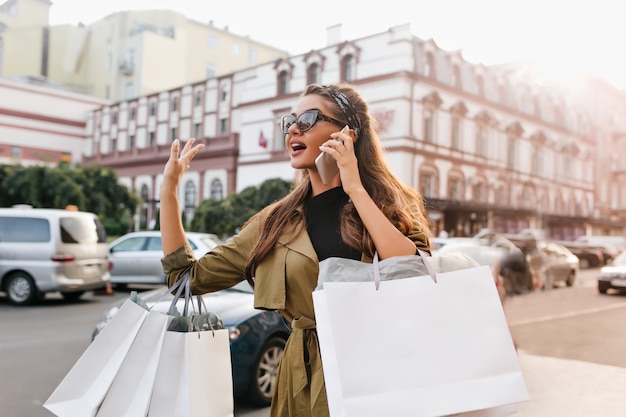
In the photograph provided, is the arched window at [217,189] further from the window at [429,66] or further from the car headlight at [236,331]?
the car headlight at [236,331]

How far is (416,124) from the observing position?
30.2 meters

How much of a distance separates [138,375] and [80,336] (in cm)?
719

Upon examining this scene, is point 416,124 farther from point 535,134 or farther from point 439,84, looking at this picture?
point 535,134

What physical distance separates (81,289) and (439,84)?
2389cm

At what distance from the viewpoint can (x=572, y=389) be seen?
18.8ft

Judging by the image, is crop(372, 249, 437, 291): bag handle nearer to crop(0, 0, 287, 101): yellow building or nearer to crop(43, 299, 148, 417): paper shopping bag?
crop(43, 299, 148, 417): paper shopping bag

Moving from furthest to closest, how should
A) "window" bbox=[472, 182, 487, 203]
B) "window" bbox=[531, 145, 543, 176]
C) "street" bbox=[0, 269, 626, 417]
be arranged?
"window" bbox=[531, 145, 543, 176] → "window" bbox=[472, 182, 487, 203] → "street" bbox=[0, 269, 626, 417]

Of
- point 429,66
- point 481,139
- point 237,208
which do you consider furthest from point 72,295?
point 481,139

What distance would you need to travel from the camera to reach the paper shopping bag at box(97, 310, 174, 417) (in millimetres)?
1793

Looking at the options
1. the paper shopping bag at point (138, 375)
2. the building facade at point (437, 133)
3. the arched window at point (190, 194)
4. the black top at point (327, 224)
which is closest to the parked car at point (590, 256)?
the building facade at point (437, 133)

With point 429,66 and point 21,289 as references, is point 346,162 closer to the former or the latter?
point 21,289

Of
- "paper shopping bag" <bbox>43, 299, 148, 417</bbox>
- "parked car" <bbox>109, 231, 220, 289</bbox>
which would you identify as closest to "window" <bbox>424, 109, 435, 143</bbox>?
"parked car" <bbox>109, 231, 220, 289</bbox>

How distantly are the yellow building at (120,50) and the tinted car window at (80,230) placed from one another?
41296 mm

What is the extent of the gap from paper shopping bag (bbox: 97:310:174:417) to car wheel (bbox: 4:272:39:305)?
35.6 ft
